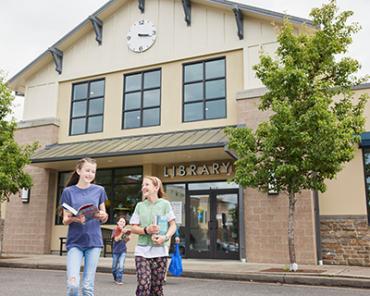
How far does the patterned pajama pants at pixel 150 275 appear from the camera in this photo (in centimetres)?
452

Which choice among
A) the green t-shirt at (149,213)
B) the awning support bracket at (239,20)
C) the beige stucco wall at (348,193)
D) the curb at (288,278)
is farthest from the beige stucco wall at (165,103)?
the green t-shirt at (149,213)

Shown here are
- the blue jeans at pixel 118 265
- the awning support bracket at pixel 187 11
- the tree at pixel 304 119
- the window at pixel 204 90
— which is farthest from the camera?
the awning support bracket at pixel 187 11

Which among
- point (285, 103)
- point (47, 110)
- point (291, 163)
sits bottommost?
point (291, 163)

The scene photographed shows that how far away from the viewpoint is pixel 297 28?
14.9m

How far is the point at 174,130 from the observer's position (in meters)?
16.4

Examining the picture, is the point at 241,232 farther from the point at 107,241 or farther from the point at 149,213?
the point at 149,213

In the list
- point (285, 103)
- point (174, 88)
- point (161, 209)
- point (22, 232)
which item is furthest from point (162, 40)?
point (161, 209)

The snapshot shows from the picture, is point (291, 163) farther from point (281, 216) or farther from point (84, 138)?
point (84, 138)

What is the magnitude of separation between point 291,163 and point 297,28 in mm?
5874

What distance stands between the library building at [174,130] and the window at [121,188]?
4 cm

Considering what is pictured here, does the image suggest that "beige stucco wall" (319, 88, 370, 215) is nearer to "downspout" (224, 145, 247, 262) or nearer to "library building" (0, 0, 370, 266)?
"library building" (0, 0, 370, 266)

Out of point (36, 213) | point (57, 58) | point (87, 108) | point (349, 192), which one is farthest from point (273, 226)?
point (57, 58)

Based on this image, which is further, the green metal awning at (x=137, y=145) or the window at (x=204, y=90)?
the window at (x=204, y=90)

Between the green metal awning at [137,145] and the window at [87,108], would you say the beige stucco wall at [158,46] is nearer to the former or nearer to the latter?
the window at [87,108]
